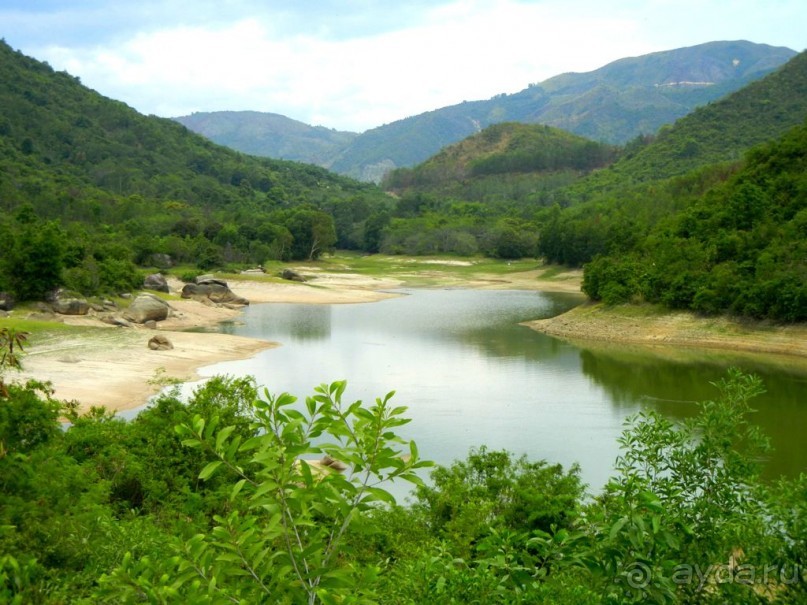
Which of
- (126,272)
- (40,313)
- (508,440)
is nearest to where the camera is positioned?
(508,440)

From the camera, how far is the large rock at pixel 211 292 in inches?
2347

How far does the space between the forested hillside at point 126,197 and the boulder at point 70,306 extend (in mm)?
1294

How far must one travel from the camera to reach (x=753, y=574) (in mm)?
5215

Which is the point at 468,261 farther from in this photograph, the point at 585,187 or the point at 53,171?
the point at 53,171

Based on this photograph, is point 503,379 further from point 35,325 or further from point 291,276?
point 291,276

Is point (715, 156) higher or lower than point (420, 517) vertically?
higher

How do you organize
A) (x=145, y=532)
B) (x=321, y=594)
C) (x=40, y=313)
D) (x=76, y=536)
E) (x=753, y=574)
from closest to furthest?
(x=321, y=594)
(x=753, y=574)
(x=76, y=536)
(x=145, y=532)
(x=40, y=313)

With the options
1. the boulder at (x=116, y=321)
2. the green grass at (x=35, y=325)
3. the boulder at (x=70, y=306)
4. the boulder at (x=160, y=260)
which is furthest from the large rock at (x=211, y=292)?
the green grass at (x=35, y=325)

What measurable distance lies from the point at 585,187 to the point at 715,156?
4032 centimetres

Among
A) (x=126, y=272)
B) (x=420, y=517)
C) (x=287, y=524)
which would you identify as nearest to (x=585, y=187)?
(x=126, y=272)

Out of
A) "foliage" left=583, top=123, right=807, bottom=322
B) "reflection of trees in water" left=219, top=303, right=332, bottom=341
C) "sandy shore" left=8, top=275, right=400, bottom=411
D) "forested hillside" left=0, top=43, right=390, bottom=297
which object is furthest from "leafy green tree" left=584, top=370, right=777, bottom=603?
"forested hillside" left=0, top=43, right=390, bottom=297

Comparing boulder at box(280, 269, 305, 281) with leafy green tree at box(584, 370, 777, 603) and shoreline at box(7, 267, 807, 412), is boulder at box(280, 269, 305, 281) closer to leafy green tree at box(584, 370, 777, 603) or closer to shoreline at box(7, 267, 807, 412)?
shoreline at box(7, 267, 807, 412)

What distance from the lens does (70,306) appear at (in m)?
43.0

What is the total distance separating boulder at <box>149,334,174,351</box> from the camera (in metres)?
36.6
